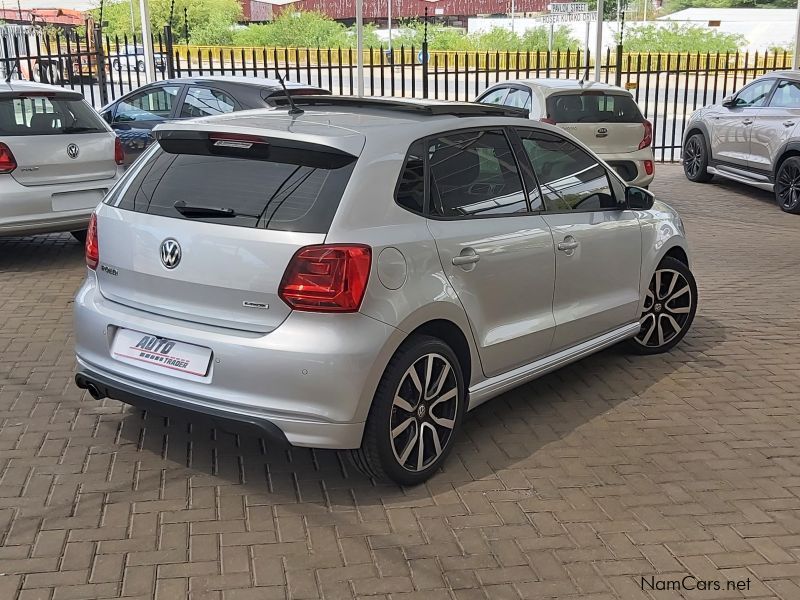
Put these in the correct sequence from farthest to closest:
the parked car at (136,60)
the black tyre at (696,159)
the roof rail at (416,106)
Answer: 1. the parked car at (136,60)
2. the black tyre at (696,159)
3. the roof rail at (416,106)

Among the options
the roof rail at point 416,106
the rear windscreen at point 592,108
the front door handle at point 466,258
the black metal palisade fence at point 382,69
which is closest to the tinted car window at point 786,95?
the rear windscreen at point 592,108

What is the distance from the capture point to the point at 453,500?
417cm

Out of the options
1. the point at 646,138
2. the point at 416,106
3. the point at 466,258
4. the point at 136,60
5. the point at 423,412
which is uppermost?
the point at 416,106

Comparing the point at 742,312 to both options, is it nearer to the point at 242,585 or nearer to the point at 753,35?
the point at 242,585

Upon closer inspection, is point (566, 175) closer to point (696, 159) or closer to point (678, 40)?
point (696, 159)

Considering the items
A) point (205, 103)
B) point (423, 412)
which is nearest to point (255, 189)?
point (423, 412)

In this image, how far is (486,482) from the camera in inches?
171

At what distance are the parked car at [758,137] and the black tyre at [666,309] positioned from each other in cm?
661

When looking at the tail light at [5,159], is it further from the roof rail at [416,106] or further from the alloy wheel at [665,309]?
the alloy wheel at [665,309]

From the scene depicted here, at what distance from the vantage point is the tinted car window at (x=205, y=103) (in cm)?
1050

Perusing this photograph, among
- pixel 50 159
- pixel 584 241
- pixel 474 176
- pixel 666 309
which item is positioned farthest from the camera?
pixel 50 159

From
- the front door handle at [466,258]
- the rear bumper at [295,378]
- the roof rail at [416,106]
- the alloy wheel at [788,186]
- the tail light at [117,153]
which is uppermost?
the roof rail at [416,106]

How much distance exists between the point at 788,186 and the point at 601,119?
2.80 meters

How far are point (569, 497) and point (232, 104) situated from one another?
24.1 ft
